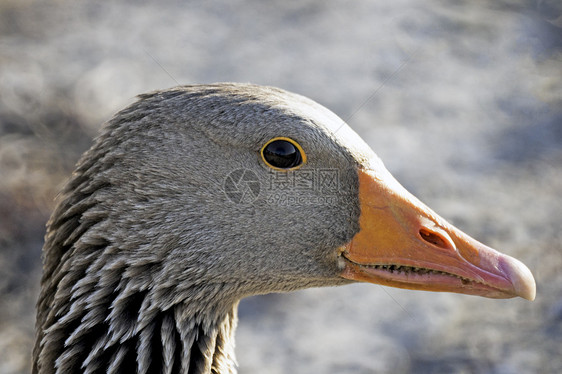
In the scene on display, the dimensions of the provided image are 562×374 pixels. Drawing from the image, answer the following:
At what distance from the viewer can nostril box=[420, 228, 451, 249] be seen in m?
3.39

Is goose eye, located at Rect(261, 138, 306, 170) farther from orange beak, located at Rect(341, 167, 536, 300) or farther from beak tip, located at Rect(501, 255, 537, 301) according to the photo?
beak tip, located at Rect(501, 255, 537, 301)

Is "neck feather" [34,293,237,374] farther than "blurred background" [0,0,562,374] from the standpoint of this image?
No

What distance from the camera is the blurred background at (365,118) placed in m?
6.07

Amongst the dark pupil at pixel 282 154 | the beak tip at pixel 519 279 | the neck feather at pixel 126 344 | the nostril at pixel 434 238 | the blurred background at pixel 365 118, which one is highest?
the blurred background at pixel 365 118

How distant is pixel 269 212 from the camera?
349cm

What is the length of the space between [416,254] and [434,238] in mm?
133

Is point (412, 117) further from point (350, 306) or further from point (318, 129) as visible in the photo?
point (318, 129)

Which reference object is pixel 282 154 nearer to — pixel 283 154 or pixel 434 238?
pixel 283 154

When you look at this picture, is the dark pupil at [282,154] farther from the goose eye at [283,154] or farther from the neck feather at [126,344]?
the neck feather at [126,344]

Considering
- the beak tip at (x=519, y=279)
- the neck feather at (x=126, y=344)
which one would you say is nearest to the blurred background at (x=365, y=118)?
the neck feather at (x=126, y=344)

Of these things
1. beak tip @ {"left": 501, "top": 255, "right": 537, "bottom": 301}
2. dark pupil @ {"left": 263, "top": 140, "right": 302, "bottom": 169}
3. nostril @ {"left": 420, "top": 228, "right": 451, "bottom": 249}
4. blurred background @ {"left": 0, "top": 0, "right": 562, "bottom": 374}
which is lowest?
beak tip @ {"left": 501, "top": 255, "right": 537, "bottom": 301}

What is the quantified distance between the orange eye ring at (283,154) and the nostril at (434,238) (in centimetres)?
72

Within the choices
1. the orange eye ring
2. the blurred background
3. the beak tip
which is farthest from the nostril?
the blurred background

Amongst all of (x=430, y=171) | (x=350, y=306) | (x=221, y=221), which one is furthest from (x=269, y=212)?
(x=430, y=171)
